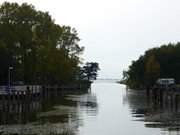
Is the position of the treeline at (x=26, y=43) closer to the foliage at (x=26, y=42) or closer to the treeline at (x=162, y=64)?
the foliage at (x=26, y=42)

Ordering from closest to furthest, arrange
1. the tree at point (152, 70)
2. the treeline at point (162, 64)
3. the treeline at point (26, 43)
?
the treeline at point (26, 43), the tree at point (152, 70), the treeline at point (162, 64)

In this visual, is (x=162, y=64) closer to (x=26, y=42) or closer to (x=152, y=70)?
(x=152, y=70)

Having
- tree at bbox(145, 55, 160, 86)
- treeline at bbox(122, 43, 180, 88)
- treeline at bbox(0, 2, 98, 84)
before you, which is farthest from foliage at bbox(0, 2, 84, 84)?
treeline at bbox(122, 43, 180, 88)

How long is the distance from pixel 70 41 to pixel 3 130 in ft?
343

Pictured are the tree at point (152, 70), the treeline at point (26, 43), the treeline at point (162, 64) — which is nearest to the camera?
the treeline at point (26, 43)

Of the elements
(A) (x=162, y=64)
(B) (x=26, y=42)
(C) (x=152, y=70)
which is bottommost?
(C) (x=152, y=70)

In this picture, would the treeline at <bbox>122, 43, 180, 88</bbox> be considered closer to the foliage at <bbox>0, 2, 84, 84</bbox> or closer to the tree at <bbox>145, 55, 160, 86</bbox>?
the tree at <bbox>145, 55, 160, 86</bbox>

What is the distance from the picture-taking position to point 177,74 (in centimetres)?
14900

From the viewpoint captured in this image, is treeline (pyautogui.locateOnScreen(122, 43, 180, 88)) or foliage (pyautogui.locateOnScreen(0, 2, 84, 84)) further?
treeline (pyautogui.locateOnScreen(122, 43, 180, 88))

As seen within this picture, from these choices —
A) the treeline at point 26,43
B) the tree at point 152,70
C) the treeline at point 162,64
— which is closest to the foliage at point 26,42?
the treeline at point 26,43

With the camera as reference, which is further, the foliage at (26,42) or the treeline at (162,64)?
the treeline at (162,64)

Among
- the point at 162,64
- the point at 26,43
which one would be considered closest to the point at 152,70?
the point at 162,64

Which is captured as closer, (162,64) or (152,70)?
(152,70)

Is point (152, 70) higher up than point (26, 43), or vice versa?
point (26, 43)
